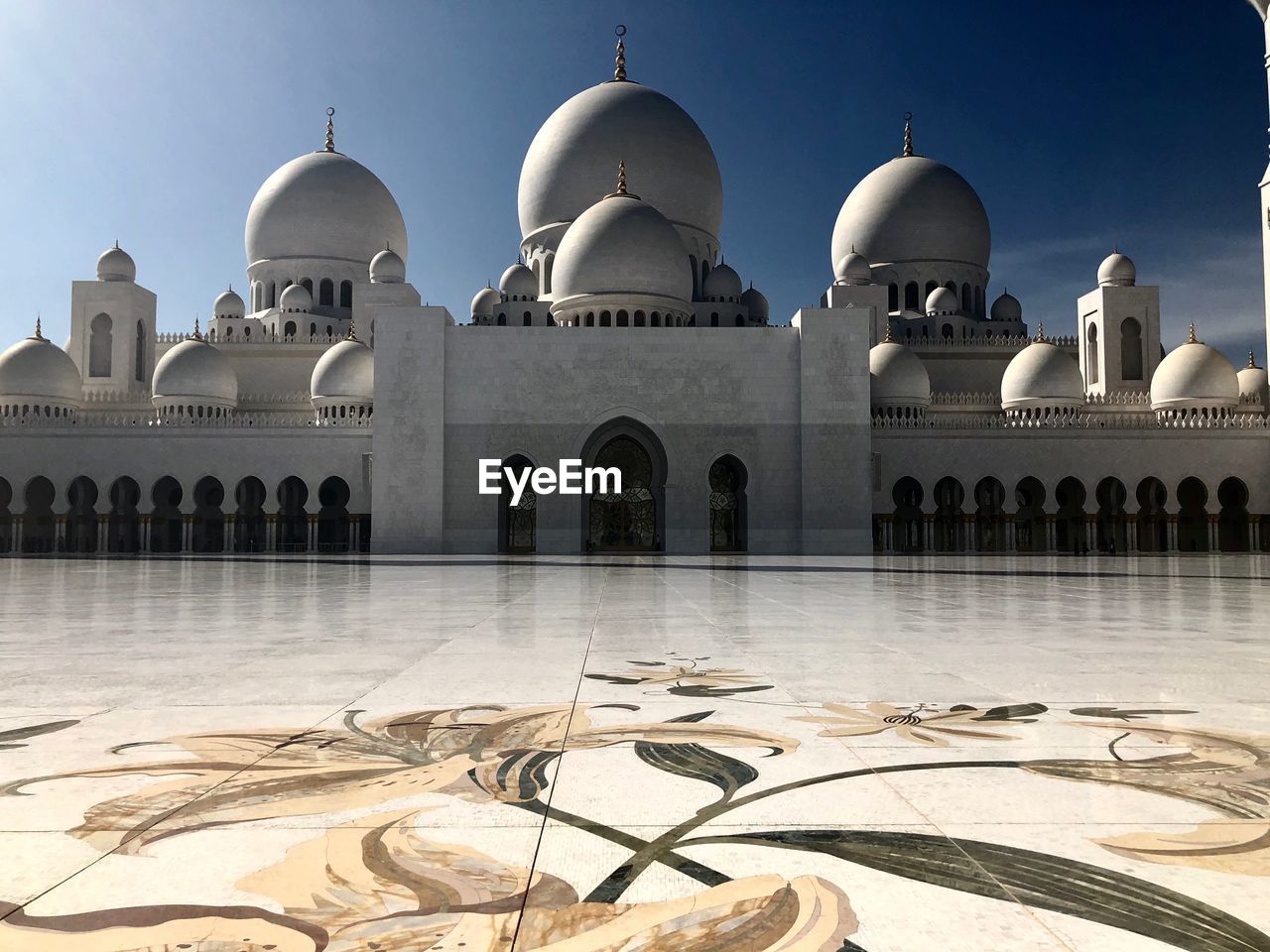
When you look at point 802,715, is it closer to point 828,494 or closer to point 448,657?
point 448,657

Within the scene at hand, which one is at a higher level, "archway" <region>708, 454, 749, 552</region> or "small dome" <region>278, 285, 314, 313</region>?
"small dome" <region>278, 285, 314, 313</region>

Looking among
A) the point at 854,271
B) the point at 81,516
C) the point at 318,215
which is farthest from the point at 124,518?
the point at 854,271

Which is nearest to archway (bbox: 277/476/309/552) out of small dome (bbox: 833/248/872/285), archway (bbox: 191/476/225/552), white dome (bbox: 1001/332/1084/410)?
archway (bbox: 191/476/225/552)

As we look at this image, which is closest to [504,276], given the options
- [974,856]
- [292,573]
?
[292,573]

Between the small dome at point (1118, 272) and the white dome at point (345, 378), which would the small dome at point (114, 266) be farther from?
the small dome at point (1118, 272)

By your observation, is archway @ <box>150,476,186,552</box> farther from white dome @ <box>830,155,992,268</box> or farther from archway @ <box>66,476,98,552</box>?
white dome @ <box>830,155,992,268</box>

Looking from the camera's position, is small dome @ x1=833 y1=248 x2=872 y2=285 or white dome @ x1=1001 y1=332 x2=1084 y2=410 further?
small dome @ x1=833 y1=248 x2=872 y2=285

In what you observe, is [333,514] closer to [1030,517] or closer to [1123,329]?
[1030,517]
